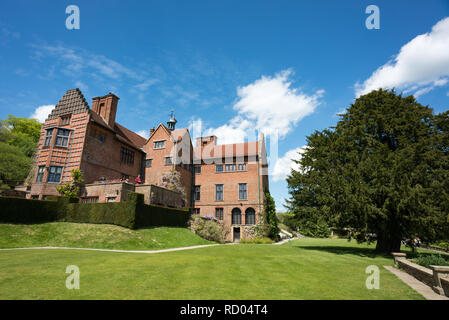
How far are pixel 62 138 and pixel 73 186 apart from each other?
6.08m

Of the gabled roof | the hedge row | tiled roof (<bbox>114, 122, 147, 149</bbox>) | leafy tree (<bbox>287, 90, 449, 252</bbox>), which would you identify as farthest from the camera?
the gabled roof

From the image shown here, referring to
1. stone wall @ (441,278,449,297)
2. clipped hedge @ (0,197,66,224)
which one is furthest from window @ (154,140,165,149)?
stone wall @ (441,278,449,297)

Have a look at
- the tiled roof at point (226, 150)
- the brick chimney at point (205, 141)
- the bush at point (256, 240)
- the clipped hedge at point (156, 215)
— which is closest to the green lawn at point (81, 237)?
the clipped hedge at point (156, 215)

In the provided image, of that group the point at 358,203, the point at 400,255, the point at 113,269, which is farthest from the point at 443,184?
the point at 113,269

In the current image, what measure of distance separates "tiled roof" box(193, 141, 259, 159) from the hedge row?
56.4 ft

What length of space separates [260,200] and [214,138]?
45.2 feet

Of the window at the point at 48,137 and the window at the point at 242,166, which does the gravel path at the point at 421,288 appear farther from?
the window at the point at 48,137

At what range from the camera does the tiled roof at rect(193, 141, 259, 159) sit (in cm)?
3543

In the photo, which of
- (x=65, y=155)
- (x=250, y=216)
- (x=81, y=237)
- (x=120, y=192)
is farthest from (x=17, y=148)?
(x=250, y=216)

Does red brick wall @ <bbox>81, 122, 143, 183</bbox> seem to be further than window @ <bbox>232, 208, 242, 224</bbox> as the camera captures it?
No

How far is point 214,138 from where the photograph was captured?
4056 centimetres

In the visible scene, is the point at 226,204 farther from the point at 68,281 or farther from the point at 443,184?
the point at 68,281

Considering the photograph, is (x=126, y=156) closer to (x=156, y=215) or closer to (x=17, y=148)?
(x=156, y=215)

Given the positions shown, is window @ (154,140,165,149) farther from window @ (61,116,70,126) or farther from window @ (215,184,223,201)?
window @ (61,116,70,126)
